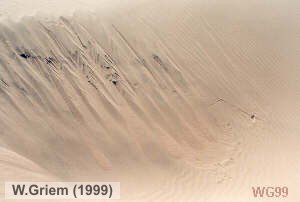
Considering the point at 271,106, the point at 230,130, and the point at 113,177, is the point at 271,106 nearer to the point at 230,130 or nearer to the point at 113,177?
the point at 230,130

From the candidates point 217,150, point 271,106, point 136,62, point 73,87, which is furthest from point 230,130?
point 73,87
